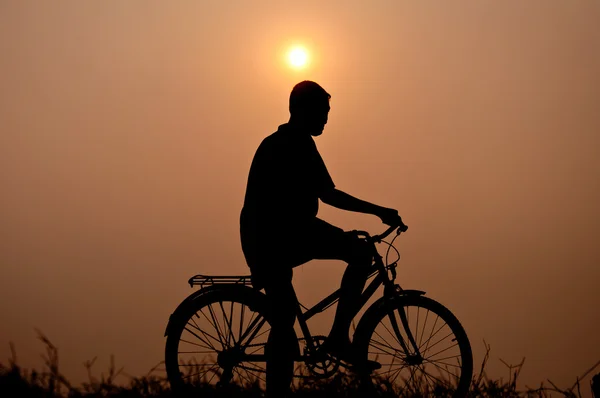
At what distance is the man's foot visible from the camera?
5570 millimetres

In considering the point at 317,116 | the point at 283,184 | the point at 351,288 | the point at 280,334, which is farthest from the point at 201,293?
the point at 317,116

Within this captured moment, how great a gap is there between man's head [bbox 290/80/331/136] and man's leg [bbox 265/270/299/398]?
1.14 meters

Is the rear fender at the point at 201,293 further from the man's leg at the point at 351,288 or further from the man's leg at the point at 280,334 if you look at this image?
the man's leg at the point at 351,288

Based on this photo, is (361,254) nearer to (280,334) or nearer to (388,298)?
(388,298)

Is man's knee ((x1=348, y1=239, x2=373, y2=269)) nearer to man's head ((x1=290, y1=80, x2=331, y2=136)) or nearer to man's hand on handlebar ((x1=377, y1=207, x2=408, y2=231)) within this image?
man's hand on handlebar ((x1=377, y1=207, x2=408, y2=231))

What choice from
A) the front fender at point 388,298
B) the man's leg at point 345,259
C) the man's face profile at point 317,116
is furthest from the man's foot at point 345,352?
the man's face profile at point 317,116

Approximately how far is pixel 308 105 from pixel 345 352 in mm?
1857

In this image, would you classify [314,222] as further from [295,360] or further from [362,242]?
[295,360]

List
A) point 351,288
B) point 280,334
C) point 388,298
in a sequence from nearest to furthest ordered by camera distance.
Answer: point 280,334
point 351,288
point 388,298

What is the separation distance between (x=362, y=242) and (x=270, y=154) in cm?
95

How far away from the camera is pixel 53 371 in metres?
4.60

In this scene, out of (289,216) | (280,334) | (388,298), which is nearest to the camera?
(289,216)

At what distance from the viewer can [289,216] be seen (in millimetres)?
5352

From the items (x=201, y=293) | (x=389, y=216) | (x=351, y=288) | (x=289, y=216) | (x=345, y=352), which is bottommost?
A: (x=345, y=352)
